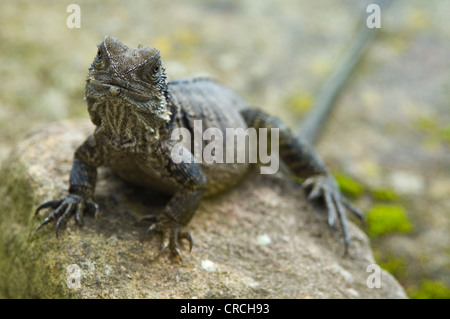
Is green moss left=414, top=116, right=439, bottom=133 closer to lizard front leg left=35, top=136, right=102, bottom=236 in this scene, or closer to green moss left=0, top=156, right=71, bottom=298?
lizard front leg left=35, top=136, right=102, bottom=236

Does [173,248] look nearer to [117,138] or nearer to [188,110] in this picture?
[117,138]

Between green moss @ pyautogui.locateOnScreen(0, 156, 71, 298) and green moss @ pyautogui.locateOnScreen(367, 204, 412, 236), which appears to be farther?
green moss @ pyautogui.locateOnScreen(367, 204, 412, 236)

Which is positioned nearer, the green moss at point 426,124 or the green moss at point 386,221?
the green moss at point 386,221

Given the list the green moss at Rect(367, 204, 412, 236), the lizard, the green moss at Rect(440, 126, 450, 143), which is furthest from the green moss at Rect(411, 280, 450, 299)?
the green moss at Rect(440, 126, 450, 143)

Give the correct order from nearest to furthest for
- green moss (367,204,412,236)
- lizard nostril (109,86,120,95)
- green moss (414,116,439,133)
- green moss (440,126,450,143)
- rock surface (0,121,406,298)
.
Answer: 1. lizard nostril (109,86,120,95)
2. rock surface (0,121,406,298)
3. green moss (367,204,412,236)
4. green moss (440,126,450,143)
5. green moss (414,116,439,133)

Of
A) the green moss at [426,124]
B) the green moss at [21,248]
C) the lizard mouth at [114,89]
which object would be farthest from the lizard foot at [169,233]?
the green moss at [426,124]

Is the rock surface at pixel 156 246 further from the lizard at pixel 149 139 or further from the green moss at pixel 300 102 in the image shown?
the green moss at pixel 300 102

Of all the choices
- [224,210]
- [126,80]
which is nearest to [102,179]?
[224,210]
